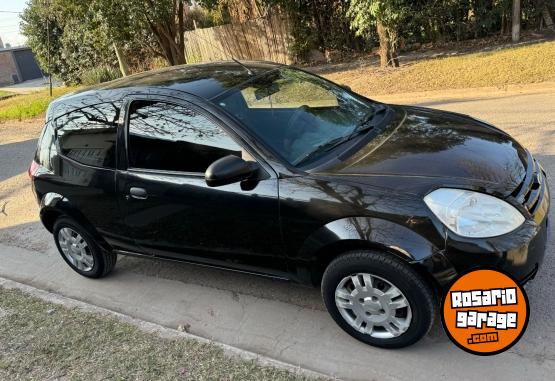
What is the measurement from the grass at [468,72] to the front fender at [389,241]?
7087 mm

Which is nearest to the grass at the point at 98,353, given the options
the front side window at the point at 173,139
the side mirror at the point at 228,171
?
the side mirror at the point at 228,171

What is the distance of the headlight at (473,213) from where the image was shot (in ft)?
8.45

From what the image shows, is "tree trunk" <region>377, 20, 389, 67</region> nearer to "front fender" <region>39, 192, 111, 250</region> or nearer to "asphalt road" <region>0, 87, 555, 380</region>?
"asphalt road" <region>0, 87, 555, 380</region>

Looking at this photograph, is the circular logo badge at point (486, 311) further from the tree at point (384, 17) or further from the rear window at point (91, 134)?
the tree at point (384, 17)

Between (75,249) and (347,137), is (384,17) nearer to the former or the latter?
(347,137)

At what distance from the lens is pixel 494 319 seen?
104 inches

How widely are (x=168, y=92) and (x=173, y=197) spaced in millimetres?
762

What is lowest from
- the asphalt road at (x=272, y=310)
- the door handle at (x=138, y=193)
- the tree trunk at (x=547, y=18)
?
the asphalt road at (x=272, y=310)

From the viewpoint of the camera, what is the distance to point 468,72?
973 centimetres

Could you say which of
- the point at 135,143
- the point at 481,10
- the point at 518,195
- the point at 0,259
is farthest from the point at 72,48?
the point at 518,195

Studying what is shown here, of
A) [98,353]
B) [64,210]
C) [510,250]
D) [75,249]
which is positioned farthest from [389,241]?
[75,249]

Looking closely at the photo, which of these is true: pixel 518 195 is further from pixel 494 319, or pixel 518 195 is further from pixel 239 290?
pixel 239 290

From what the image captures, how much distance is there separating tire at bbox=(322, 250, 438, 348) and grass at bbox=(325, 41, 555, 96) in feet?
23.2

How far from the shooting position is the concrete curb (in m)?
2.90
